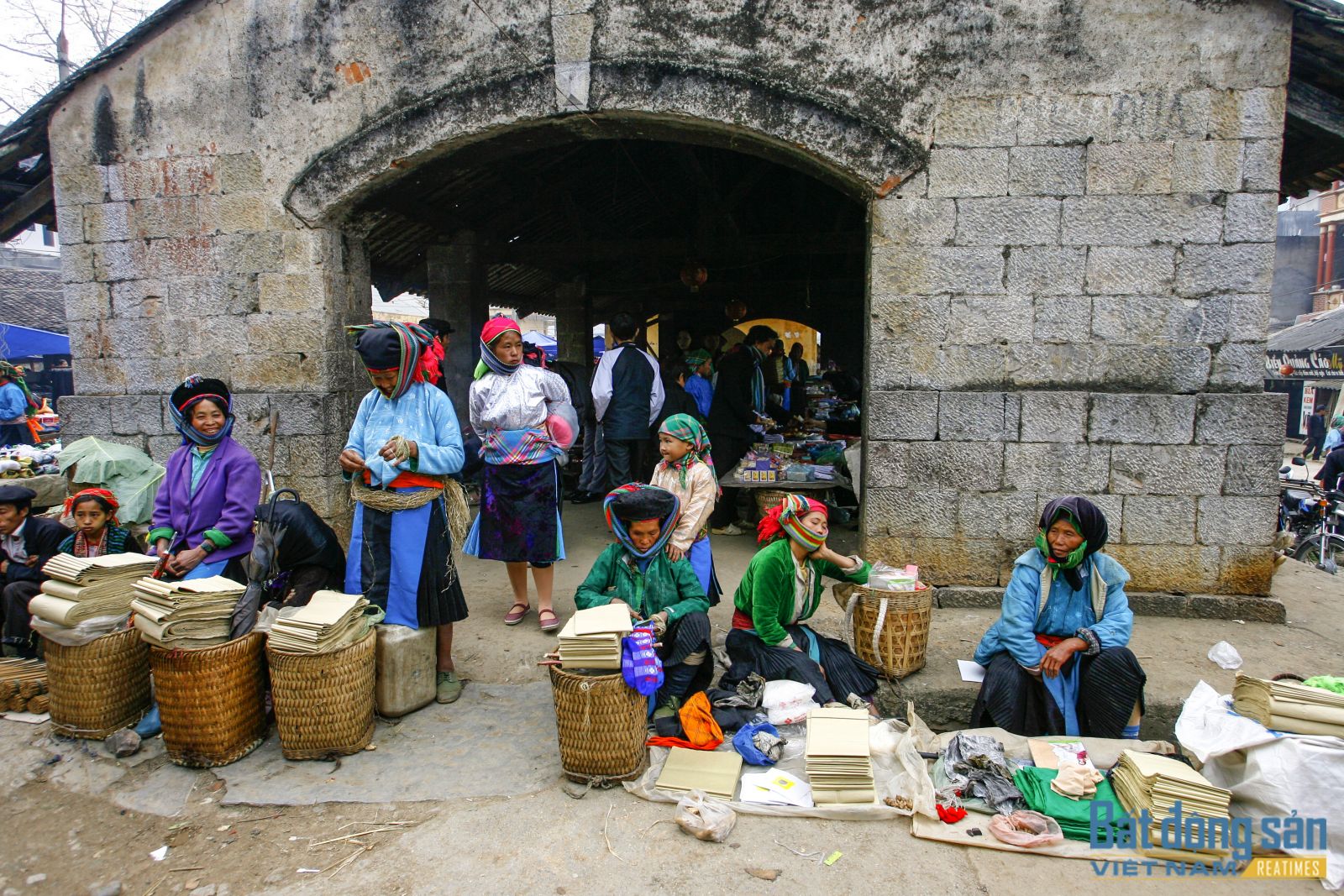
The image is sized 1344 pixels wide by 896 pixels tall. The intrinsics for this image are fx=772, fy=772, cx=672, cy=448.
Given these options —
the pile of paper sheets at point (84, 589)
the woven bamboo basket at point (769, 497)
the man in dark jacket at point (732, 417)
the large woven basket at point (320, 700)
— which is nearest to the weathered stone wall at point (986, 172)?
the woven bamboo basket at point (769, 497)

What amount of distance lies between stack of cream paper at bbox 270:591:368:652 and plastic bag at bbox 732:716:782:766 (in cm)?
178

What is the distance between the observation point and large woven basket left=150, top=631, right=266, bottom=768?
335 cm

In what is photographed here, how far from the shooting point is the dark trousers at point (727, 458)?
24.4 ft

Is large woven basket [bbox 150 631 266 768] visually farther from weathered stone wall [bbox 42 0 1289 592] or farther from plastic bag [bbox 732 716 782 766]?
weathered stone wall [bbox 42 0 1289 592]

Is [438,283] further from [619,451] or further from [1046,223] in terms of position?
[1046,223]

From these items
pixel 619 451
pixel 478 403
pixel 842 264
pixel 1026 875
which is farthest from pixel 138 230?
pixel 842 264

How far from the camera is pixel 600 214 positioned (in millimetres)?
10945

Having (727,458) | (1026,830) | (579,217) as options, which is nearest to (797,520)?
(1026,830)

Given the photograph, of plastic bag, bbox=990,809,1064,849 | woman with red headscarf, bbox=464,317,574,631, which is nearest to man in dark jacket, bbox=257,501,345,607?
woman with red headscarf, bbox=464,317,574,631

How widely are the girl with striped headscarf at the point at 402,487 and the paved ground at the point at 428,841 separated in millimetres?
643

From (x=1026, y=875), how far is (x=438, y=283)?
331 inches

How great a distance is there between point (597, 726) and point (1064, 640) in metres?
2.17

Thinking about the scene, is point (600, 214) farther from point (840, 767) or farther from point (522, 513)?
point (840, 767)

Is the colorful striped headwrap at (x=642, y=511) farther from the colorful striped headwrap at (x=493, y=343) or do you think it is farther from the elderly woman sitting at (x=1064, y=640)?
the elderly woman sitting at (x=1064, y=640)
